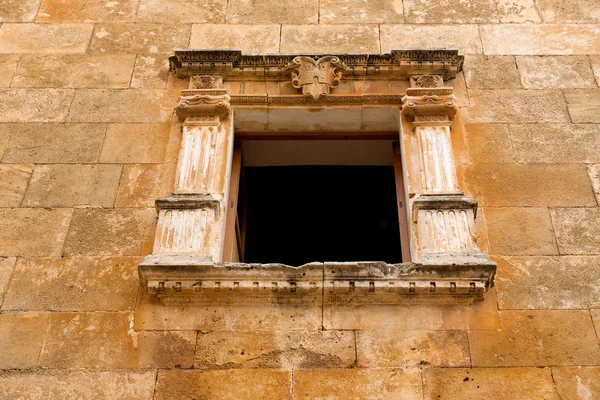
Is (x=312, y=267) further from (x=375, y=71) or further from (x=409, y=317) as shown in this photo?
(x=375, y=71)

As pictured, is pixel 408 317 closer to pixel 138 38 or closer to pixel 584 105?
pixel 584 105

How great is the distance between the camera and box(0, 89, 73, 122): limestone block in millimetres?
6258

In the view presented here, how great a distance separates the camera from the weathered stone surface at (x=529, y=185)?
5645mm

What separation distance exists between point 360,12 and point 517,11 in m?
1.50

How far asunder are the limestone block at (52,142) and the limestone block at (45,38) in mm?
997

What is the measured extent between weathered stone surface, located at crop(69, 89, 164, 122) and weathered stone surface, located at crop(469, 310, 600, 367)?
3.20 meters

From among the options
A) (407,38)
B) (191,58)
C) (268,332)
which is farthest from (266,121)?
(268,332)

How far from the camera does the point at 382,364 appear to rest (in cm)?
469

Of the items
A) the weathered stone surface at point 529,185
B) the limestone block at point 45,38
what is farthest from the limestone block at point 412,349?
the limestone block at point 45,38

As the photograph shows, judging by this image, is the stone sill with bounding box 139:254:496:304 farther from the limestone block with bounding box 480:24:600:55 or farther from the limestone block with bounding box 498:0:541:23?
the limestone block with bounding box 498:0:541:23

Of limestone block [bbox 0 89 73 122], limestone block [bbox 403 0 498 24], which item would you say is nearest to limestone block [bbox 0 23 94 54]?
limestone block [bbox 0 89 73 122]

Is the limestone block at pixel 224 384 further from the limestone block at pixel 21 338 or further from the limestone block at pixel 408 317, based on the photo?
the limestone block at pixel 21 338

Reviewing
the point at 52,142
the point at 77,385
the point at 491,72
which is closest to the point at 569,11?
the point at 491,72

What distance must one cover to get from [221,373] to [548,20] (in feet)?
15.2
